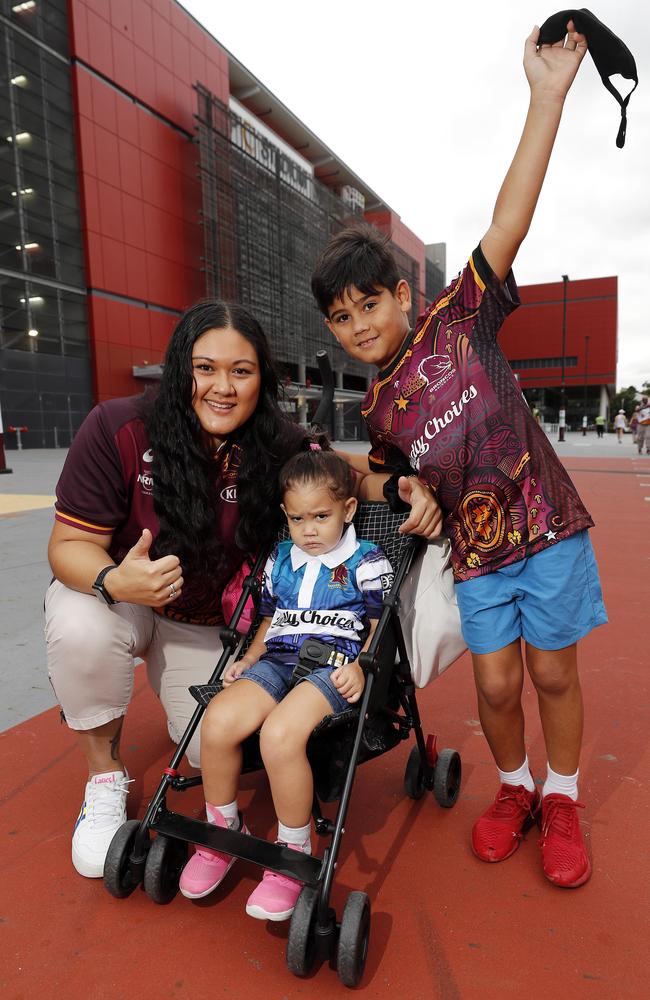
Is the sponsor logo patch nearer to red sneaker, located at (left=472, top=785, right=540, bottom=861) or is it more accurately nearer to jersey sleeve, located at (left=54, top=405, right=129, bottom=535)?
jersey sleeve, located at (left=54, top=405, right=129, bottom=535)

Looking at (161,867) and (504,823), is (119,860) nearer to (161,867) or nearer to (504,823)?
(161,867)

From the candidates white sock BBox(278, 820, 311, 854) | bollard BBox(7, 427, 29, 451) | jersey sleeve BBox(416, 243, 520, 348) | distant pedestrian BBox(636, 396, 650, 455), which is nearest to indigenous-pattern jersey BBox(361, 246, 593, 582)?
jersey sleeve BBox(416, 243, 520, 348)

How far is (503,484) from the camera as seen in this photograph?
70.7 inches

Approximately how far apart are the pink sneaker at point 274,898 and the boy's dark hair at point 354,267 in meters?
1.62

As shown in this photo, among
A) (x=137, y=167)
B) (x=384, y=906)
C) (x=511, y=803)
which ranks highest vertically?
(x=137, y=167)

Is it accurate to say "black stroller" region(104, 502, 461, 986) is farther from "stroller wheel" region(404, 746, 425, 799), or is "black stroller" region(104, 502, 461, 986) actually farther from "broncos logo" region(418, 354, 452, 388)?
"broncos logo" region(418, 354, 452, 388)

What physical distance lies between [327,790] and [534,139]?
191 centimetres

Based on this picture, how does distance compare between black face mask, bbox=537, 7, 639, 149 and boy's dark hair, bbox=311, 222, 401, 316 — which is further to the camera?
boy's dark hair, bbox=311, 222, 401, 316

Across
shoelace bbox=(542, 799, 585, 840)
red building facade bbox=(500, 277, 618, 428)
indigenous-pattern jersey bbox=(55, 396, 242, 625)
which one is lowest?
shoelace bbox=(542, 799, 585, 840)

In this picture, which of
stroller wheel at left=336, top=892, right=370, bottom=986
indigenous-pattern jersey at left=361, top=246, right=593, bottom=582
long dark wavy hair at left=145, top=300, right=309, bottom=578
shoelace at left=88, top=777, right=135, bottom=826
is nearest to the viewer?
stroller wheel at left=336, top=892, right=370, bottom=986

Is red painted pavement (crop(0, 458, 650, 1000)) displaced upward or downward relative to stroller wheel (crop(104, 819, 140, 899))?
downward

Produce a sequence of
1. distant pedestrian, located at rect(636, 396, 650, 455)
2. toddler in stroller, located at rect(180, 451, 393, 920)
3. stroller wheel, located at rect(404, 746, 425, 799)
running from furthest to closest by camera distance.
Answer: distant pedestrian, located at rect(636, 396, 650, 455)
stroller wheel, located at rect(404, 746, 425, 799)
toddler in stroller, located at rect(180, 451, 393, 920)

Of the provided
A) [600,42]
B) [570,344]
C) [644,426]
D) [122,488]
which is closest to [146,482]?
[122,488]

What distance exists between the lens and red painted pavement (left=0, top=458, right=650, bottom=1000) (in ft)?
4.74
